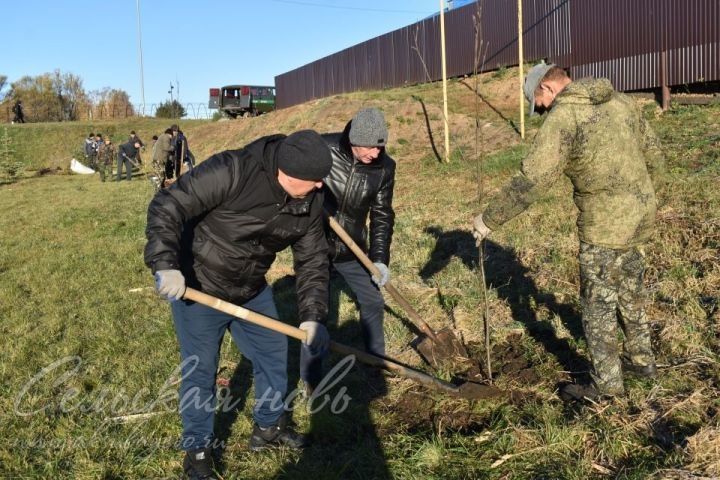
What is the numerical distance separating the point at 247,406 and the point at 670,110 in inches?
409

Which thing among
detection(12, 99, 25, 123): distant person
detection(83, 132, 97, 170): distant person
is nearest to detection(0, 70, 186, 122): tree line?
detection(12, 99, 25, 123): distant person

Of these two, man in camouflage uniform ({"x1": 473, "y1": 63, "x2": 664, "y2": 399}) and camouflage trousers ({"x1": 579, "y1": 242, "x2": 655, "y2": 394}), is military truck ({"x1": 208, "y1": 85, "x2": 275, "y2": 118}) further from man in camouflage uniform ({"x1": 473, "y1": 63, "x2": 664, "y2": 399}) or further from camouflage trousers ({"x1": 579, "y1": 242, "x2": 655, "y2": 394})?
camouflage trousers ({"x1": 579, "y1": 242, "x2": 655, "y2": 394})

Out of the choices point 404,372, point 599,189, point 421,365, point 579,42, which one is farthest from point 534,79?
point 579,42

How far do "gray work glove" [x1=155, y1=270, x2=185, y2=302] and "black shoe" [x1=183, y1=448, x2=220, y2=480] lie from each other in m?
0.92

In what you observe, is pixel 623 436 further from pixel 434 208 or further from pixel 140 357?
pixel 434 208

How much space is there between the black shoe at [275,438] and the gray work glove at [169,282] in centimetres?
119

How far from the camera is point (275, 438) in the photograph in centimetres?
362

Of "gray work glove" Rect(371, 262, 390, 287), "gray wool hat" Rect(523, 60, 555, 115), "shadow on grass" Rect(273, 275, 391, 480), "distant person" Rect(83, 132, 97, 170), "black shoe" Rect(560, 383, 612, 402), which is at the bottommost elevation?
"shadow on grass" Rect(273, 275, 391, 480)

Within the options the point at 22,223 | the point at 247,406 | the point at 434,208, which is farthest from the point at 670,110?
the point at 22,223

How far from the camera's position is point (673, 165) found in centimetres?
778

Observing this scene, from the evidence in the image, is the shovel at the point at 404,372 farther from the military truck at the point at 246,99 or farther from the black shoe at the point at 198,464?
the military truck at the point at 246,99

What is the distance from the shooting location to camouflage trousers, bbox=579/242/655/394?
3.49 metres

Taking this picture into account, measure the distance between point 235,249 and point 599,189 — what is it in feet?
6.45

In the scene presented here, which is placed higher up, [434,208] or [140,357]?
[434,208]
